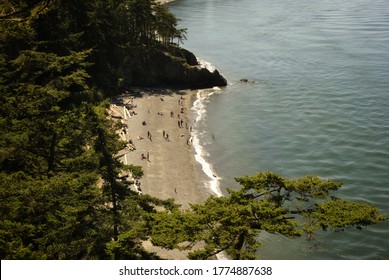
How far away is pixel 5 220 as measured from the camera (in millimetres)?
13969

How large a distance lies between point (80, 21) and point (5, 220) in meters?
40.8

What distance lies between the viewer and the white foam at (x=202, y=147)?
37.9 meters

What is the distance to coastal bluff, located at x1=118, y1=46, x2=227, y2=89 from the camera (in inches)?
2334

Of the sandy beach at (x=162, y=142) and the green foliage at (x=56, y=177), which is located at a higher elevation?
the green foliage at (x=56, y=177)

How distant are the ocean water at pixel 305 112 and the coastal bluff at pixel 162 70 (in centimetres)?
378

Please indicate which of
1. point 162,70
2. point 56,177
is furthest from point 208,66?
point 56,177

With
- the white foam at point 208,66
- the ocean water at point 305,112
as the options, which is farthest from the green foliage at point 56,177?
the white foam at point 208,66

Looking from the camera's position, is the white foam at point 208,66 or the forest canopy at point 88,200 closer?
the forest canopy at point 88,200

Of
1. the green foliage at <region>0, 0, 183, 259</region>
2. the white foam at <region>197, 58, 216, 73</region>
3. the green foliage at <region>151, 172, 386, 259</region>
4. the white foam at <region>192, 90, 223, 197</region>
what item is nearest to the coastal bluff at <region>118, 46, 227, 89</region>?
the white foam at <region>197, 58, 216, 73</region>

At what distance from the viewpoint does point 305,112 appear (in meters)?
53.8

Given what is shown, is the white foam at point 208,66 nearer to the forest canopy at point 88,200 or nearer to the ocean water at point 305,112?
the ocean water at point 305,112

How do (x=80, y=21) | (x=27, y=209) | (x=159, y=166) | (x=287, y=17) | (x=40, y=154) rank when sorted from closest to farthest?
(x=27, y=209), (x=40, y=154), (x=159, y=166), (x=80, y=21), (x=287, y=17)

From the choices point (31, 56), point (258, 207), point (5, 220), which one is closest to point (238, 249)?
point (258, 207)
